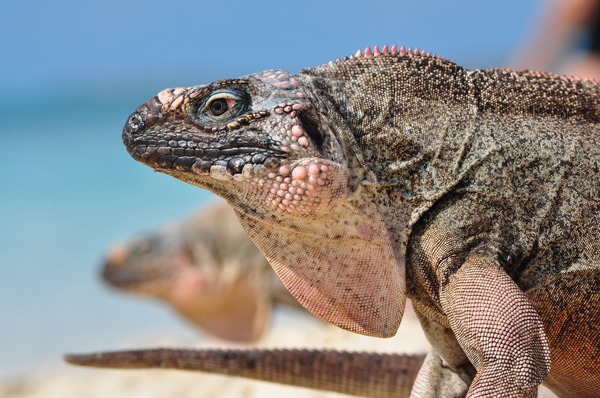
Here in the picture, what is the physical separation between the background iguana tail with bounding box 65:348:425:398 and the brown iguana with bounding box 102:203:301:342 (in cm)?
643

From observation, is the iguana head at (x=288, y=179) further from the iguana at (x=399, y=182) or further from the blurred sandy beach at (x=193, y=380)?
the blurred sandy beach at (x=193, y=380)

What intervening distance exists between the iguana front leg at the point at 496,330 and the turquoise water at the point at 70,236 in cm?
1054

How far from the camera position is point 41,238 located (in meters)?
20.8

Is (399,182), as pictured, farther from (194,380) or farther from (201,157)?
(194,380)

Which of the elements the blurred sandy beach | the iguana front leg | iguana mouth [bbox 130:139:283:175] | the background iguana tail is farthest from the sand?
iguana mouth [bbox 130:139:283:175]

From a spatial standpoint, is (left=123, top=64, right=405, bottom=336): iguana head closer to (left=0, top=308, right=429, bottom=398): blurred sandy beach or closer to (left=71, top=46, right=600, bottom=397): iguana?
(left=71, top=46, right=600, bottom=397): iguana

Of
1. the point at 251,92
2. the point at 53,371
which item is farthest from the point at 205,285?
the point at 251,92

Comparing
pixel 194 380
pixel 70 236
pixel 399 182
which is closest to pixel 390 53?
pixel 399 182

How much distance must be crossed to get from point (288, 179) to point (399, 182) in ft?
1.52

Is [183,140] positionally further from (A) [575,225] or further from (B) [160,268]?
(B) [160,268]

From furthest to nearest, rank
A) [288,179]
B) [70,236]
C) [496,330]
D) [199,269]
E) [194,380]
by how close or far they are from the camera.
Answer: [70,236] → [199,269] → [194,380] → [288,179] → [496,330]

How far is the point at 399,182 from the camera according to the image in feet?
12.4

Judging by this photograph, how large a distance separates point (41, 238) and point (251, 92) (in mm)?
17862

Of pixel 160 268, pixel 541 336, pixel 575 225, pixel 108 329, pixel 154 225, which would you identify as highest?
pixel 575 225
